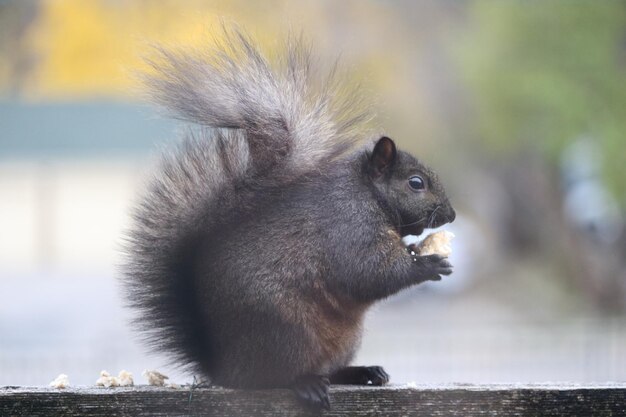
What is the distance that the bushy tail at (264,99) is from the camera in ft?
7.54

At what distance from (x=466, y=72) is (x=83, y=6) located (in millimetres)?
5975

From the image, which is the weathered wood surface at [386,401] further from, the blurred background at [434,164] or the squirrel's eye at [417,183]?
the squirrel's eye at [417,183]

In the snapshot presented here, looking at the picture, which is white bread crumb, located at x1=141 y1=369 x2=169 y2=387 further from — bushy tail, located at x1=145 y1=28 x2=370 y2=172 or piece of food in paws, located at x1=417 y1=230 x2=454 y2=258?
piece of food in paws, located at x1=417 y1=230 x2=454 y2=258

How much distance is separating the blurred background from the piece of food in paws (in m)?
0.27

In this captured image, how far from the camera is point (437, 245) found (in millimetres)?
2752

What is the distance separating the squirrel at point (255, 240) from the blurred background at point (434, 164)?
0.42 feet

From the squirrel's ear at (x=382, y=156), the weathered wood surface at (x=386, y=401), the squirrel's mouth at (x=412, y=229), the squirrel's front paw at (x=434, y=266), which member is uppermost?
the squirrel's ear at (x=382, y=156)

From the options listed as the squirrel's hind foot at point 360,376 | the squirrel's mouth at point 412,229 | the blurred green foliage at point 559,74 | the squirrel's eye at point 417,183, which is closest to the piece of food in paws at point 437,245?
the squirrel's mouth at point 412,229

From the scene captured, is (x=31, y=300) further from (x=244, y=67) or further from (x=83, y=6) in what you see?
(x=244, y=67)

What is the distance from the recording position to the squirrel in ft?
7.59

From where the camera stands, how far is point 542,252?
63.9 ft

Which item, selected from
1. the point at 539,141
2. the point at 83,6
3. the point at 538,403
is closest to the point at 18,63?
the point at 83,6

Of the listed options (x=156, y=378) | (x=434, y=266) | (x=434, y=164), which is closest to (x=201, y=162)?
(x=156, y=378)

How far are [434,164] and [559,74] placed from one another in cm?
751
